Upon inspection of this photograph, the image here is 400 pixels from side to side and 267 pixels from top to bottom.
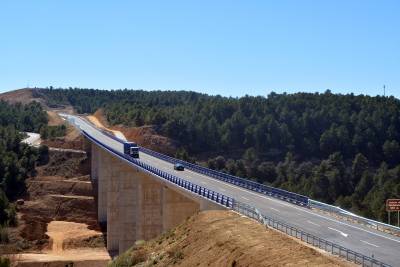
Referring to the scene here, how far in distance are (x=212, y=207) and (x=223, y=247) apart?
990 cm

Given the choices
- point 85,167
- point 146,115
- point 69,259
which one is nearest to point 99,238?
point 69,259

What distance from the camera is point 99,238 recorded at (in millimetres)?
79625

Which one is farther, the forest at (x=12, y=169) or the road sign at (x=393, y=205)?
the forest at (x=12, y=169)

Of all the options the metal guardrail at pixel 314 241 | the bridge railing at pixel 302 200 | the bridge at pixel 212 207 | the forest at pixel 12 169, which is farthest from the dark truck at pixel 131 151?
the metal guardrail at pixel 314 241

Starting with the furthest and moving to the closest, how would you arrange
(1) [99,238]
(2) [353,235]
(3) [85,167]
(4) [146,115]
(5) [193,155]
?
(4) [146,115] < (5) [193,155] < (3) [85,167] < (1) [99,238] < (2) [353,235]

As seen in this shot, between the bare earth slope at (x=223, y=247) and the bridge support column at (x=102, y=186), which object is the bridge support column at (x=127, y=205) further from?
the bare earth slope at (x=223, y=247)

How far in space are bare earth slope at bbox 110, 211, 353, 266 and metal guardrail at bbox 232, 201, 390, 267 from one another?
1.96ft

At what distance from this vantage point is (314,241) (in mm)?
29234

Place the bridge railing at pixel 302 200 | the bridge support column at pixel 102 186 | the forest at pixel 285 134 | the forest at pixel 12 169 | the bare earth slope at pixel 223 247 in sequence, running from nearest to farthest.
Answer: the bare earth slope at pixel 223 247 < the bridge railing at pixel 302 200 < the forest at pixel 12 169 < the bridge support column at pixel 102 186 < the forest at pixel 285 134

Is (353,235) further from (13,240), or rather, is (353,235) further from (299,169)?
(299,169)

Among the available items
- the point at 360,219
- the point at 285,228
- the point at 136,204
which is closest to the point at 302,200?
the point at 360,219

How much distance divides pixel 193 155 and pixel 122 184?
5653 cm

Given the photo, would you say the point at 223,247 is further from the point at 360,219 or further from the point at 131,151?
the point at 131,151

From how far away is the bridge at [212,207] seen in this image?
2953 centimetres
